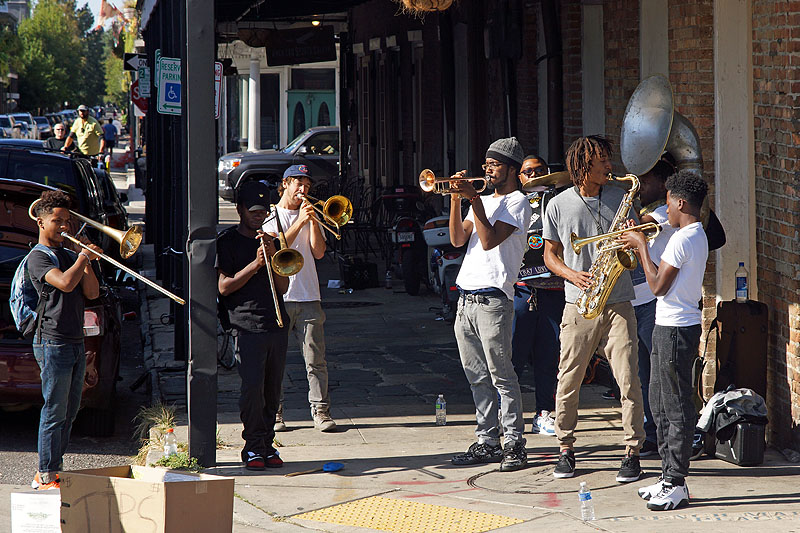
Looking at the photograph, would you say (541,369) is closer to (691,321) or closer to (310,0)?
(691,321)

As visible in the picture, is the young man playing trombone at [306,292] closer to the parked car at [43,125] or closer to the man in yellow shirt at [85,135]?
the man in yellow shirt at [85,135]

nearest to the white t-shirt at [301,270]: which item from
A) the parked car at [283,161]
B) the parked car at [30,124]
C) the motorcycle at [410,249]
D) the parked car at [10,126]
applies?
the motorcycle at [410,249]

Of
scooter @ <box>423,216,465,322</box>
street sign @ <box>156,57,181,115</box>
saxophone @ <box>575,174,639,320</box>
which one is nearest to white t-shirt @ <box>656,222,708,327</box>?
saxophone @ <box>575,174,639,320</box>

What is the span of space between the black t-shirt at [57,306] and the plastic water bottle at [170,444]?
898 mm

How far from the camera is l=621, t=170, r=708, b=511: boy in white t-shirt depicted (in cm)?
575

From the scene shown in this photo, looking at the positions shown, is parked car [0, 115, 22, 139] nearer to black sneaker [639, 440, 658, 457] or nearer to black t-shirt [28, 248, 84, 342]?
black t-shirt [28, 248, 84, 342]

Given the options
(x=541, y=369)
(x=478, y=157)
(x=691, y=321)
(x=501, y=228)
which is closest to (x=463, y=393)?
(x=541, y=369)

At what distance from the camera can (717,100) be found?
7434mm

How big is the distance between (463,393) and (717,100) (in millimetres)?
3069

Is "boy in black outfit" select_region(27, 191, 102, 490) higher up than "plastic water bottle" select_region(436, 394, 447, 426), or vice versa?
"boy in black outfit" select_region(27, 191, 102, 490)

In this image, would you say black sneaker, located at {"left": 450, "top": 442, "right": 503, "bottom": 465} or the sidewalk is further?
black sneaker, located at {"left": 450, "top": 442, "right": 503, "bottom": 465}

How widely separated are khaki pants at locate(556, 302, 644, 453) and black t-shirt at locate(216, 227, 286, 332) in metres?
1.81

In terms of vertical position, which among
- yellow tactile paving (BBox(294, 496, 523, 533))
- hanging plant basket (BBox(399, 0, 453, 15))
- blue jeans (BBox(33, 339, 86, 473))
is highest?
hanging plant basket (BBox(399, 0, 453, 15))

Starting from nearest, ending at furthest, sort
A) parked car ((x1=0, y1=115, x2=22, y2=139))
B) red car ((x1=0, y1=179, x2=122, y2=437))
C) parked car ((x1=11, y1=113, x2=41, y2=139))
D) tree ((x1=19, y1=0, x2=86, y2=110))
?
red car ((x1=0, y1=179, x2=122, y2=437)), parked car ((x1=0, y1=115, x2=22, y2=139)), parked car ((x1=11, y1=113, x2=41, y2=139)), tree ((x1=19, y1=0, x2=86, y2=110))
